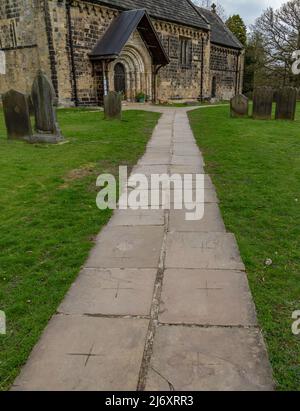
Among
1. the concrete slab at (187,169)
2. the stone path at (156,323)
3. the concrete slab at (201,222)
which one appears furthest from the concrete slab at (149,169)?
the stone path at (156,323)

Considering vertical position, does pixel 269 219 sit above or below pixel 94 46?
below

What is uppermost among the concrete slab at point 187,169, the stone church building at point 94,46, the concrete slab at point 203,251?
the stone church building at point 94,46

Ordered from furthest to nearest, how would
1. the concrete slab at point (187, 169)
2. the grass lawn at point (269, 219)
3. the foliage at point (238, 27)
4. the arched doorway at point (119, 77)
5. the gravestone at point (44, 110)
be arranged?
the foliage at point (238, 27) → the arched doorway at point (119, 77) → the gravestone at point (44, 110) → the concrete slab at point (187, 169) → the grass lawn at point (269, 219)

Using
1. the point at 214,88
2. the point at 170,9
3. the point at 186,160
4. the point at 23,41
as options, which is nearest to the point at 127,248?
the point at 186,160

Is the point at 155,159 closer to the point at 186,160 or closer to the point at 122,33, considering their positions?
the point at 186,160

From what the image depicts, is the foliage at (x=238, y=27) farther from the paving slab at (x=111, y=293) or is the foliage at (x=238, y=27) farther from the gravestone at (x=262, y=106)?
the paving slab at (x=111, y=293)

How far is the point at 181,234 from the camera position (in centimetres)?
373

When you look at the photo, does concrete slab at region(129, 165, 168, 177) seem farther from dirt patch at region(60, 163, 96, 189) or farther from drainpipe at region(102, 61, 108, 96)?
drainpipe at region(102, 61, 108, 96)

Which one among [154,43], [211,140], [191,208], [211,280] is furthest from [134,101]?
[211,280]

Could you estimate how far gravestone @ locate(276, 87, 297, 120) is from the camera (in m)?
13.8

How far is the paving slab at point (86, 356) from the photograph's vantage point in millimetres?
1843

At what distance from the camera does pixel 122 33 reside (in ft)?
62.4

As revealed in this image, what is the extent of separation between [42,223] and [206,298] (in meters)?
2.39

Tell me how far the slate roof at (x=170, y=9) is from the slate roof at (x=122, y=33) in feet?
3.65
